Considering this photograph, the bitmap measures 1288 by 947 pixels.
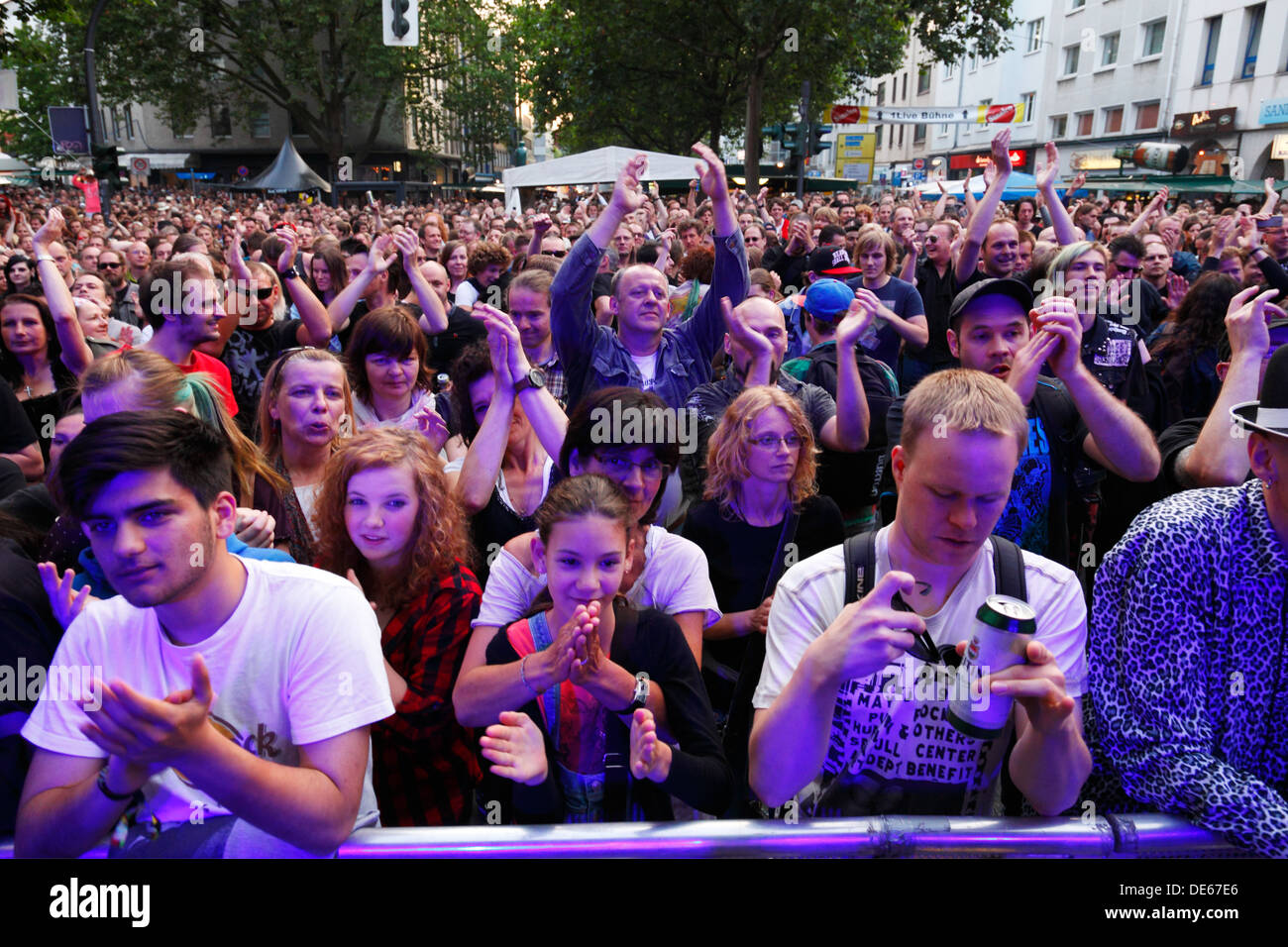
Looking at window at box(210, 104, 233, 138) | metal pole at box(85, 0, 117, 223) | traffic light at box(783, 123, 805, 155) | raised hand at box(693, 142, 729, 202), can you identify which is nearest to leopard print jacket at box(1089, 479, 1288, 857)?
raised hand at box(693, 142, 729, 202)

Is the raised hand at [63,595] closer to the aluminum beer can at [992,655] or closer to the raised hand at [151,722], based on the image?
the raised hand at [151,722]

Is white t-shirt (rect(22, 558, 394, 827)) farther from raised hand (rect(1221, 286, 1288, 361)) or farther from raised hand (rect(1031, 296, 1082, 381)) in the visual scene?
raised hand (rect(1221, 286, 1288, 361))

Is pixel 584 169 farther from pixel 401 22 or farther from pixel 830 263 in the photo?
pixel 830 263

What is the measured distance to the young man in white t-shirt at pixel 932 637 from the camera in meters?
1.66

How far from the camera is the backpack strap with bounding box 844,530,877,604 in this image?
1.81m

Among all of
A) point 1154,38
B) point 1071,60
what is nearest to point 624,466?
point 1154,38

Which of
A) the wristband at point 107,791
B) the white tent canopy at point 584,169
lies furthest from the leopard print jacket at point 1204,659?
the white tent canopy at point 584,169

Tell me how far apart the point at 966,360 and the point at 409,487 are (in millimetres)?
2079

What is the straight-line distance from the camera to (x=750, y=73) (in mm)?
26328

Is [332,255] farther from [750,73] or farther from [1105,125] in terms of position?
[1105,125]

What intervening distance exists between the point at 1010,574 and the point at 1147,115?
39113 mm

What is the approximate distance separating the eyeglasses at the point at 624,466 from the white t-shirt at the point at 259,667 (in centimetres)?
105
